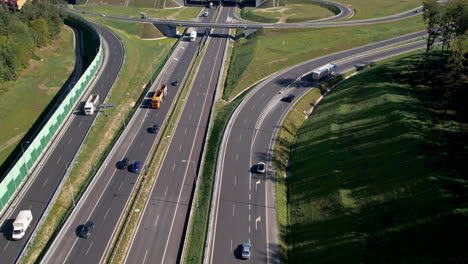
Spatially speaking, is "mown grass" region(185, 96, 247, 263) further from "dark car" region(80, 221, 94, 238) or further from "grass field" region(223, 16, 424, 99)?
"dark car" region(80, 221, 94, 238)

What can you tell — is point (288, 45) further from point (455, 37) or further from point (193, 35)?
point (455, 37)

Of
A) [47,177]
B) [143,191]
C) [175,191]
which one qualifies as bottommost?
[143,191]

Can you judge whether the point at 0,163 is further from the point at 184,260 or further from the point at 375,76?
the point at 375,76

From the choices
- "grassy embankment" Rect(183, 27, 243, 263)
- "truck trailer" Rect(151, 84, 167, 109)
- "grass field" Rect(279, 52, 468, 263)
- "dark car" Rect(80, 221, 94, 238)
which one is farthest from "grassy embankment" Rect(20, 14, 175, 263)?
"grass field" Rect(279, 52, 468, 263)

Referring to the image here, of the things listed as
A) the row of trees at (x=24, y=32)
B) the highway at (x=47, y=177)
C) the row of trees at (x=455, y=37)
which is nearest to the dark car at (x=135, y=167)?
the highway at (x=47, y=177)

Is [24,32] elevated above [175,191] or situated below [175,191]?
above

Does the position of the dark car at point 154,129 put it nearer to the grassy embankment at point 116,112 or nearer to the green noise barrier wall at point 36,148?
the grassy embankment at point 116,112

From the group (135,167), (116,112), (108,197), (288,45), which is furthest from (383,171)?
(288,45)
